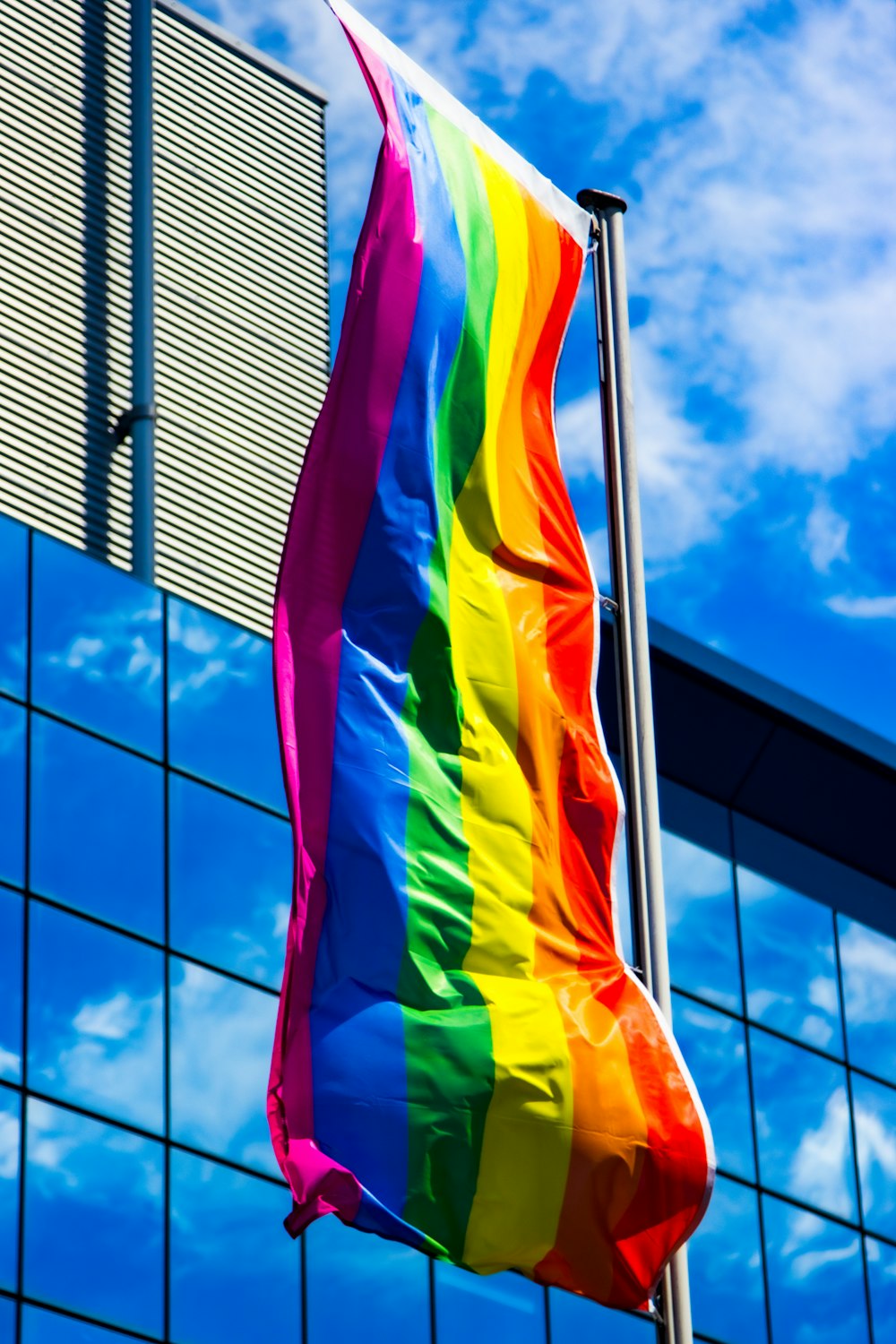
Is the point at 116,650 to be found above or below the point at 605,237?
above

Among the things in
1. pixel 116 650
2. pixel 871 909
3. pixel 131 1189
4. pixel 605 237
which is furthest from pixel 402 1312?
pixel 605 237

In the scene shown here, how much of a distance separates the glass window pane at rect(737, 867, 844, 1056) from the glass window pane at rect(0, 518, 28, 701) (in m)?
9.60

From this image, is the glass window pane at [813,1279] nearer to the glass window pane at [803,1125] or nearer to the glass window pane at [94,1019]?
the glass window pane at [803,1125]

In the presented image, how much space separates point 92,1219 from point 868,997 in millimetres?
12181

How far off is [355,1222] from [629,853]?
2.58 metres

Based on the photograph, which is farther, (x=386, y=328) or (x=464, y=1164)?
(x=386, y=328)

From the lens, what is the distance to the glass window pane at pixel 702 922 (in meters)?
27.8

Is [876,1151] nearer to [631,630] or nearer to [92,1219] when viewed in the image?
[92,1219]

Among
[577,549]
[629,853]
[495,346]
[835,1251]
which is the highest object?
[835,1251]

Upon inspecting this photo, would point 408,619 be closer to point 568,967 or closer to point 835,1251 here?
point 568,967

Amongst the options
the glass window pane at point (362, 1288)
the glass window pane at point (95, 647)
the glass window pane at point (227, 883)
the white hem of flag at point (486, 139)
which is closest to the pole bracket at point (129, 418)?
the glass window pane at point (95, 647)

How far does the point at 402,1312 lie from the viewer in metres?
22.8

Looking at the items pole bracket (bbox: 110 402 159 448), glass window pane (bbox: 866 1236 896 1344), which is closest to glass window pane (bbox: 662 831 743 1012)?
glass window pane (bbox: 866 1236 896 1344)

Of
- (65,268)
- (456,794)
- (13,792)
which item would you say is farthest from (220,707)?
(456,794)
